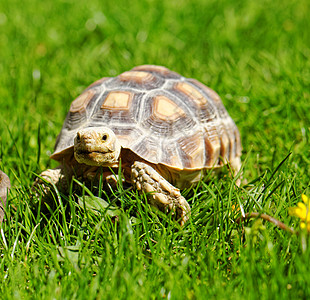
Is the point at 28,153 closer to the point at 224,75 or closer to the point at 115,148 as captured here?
the point at 115,148

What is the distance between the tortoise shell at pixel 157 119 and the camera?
232cm

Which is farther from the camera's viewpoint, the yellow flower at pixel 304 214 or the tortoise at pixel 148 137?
the tortoise at pixel 148 137

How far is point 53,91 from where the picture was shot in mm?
3740

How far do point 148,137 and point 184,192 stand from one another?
357mm

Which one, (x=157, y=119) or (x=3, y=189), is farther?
(x=157, y=119)

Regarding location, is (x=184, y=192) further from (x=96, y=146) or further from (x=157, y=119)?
(x=96, y=146)

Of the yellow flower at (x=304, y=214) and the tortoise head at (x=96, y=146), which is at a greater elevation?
the tortoise head at (x=96, y=146)

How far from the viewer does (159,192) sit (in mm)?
2168

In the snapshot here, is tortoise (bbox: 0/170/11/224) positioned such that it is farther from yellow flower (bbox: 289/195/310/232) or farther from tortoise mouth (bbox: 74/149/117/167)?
yellow flower (bbox: 289/195/310/232)

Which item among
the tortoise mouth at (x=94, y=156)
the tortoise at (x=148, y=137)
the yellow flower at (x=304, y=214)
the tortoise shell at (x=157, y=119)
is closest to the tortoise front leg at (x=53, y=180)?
the tortoise at (x=148, y=137)

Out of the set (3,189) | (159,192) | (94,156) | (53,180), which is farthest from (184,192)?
(3,189)

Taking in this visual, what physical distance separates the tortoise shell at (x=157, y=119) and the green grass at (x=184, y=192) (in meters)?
0.21

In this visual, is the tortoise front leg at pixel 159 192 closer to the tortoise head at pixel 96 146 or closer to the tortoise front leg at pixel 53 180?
the tortoise head at pixel 96 146

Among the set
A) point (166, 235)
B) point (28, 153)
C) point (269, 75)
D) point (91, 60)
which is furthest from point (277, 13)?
point (166, 235)
